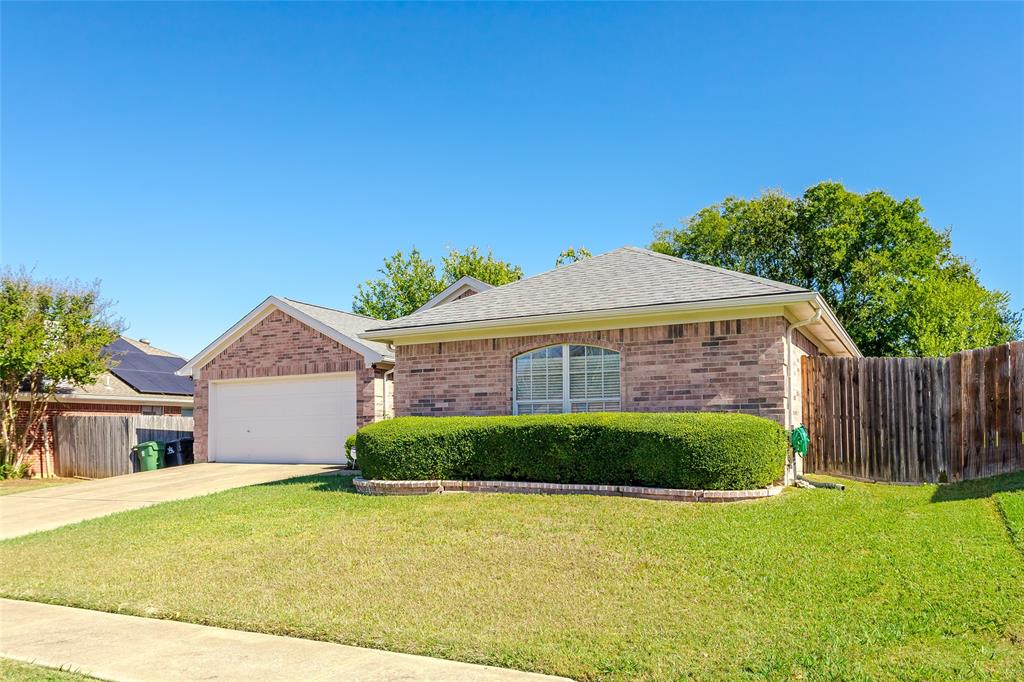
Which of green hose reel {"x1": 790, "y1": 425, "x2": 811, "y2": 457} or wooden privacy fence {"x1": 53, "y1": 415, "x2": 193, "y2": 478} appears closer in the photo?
green hose reel {"x1": 790, "y1": 425, "x2": 811, "y2": 457}

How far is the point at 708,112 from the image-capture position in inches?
699

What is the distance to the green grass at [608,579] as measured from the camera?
4984mm

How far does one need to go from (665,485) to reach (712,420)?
1.13m

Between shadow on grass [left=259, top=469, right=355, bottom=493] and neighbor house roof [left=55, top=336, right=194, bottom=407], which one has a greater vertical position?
neighbor house roof [left=55, top=336, right=194, bottom=407]

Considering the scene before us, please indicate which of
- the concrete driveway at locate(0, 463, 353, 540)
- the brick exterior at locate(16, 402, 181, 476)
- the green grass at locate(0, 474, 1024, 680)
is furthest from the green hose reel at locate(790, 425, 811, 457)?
the brick exterior at locate(16, 402, 181, 476)

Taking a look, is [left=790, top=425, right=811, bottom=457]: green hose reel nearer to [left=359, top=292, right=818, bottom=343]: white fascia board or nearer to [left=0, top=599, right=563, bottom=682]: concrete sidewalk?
[left=359, top=292, right=818, bottom=343]: white fascia board

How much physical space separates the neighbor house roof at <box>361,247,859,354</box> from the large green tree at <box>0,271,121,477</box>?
1100 centimetres

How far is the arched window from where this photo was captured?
12422mm

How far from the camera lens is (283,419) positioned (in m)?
19.4

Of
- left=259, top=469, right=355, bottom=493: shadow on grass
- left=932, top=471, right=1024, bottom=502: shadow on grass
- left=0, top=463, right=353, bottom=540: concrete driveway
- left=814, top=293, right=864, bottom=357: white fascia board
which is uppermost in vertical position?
left=814, top=293, right=864, bottom=357: white fascia board

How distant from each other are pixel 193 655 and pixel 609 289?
9.55 metres

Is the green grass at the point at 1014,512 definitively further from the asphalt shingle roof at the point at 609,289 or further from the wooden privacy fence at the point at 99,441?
the wooden privacy fence at the point at 99,441

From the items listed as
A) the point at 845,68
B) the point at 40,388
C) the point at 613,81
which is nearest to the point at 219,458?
the point at 40,388

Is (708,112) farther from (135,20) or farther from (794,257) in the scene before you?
(794,257)
